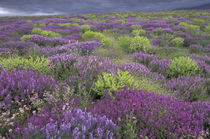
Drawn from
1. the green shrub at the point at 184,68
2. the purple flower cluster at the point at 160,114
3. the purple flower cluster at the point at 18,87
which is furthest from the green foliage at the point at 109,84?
the green shrub at the point at 184,68

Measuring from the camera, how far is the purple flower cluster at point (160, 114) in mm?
1812

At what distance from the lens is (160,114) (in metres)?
2.10

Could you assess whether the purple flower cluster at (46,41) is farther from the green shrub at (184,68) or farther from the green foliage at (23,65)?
the green shrub at (184,68)

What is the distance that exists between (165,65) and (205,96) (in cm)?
183

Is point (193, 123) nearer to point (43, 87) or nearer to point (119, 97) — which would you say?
point (119, 97)

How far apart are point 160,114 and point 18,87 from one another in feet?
7.60

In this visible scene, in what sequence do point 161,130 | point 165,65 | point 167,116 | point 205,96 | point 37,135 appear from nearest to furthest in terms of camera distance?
point 37,135 < point 161,130 < point 167,116 < point 205,96 < point 165,65

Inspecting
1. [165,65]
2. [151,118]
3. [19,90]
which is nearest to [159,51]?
[165,65]

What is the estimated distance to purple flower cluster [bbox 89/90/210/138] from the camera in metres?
1.81

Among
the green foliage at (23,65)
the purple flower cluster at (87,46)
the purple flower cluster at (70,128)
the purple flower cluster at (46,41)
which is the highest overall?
the purple flower cluster at (46,41)

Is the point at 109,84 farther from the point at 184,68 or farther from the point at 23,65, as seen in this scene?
the point at 184,68

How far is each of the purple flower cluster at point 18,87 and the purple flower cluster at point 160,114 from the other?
1099mm

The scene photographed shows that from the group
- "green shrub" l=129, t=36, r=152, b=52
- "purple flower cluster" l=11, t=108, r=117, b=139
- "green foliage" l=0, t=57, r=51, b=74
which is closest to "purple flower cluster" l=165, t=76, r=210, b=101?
"purple flower cluster" l=11, t=108, r=117, b=139

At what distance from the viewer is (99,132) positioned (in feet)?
5.02
